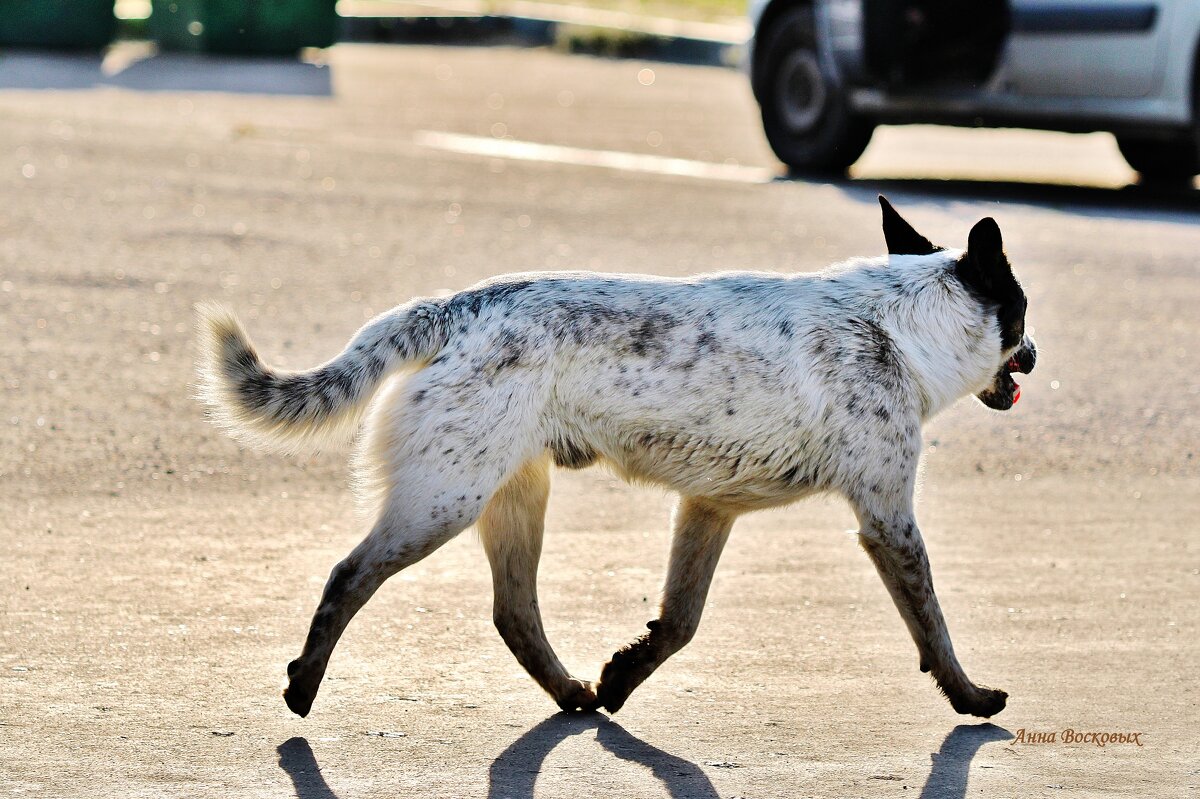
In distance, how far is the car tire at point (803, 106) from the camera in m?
12.3

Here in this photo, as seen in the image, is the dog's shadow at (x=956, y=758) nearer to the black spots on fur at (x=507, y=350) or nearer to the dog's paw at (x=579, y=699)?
the dog's paw at (x=579, y=699)

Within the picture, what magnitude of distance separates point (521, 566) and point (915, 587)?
97 centimetres

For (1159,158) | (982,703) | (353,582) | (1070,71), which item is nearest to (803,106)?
(1070,71)

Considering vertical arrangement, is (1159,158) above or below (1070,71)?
below

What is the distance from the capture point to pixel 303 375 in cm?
429

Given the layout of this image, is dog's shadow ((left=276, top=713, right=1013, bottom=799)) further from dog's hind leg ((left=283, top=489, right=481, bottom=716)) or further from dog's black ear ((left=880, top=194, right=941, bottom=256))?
dog's black ear ((left=880, top=194, right=941, bottom=256))

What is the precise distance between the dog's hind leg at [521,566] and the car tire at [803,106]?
316 inches

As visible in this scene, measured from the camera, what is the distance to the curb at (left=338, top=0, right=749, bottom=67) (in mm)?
20266

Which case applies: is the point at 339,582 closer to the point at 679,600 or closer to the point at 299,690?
the point at 299,690

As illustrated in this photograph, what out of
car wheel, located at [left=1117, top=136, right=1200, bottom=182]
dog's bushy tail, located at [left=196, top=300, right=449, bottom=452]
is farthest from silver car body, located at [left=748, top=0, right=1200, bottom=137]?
dog's bushy tail, located at [left=196, top=300, right=449, bottom=452]

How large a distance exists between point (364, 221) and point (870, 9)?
11.8 ft

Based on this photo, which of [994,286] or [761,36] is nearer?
[994,286]

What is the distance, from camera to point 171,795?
376 cm

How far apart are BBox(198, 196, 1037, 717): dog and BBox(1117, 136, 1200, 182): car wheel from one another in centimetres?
837
